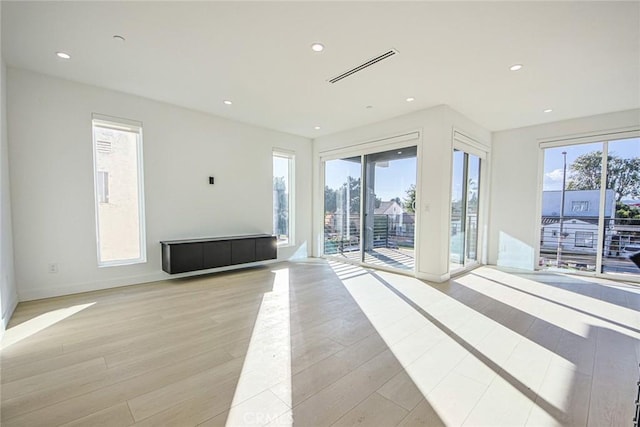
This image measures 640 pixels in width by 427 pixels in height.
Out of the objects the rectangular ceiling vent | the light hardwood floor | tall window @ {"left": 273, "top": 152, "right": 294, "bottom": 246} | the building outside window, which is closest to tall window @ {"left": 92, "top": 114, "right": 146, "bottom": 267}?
the light hardwood floor

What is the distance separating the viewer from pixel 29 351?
7.32 ft

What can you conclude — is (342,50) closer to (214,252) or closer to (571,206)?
(214,252)

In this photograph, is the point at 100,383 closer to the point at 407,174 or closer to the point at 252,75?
the point at 252,75

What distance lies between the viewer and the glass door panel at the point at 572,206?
4648 millimetres

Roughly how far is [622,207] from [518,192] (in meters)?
1.41

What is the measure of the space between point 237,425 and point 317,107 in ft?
13.3

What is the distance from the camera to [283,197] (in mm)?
5965

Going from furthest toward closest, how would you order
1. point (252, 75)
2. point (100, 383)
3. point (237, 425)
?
point (252, 75), point (100, 383), point (237, 425)

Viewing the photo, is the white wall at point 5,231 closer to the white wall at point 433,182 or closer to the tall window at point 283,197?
the tall window at point 283,197

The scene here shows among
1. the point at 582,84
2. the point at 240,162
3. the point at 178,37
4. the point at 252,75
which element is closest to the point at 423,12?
the point at 252,75

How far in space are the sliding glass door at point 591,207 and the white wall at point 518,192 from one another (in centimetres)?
18

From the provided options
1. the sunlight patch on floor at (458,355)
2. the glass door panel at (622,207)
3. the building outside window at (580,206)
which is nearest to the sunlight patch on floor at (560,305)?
the sunlight patch on floor at (458,355)

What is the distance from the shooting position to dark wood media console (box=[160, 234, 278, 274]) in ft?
13.4

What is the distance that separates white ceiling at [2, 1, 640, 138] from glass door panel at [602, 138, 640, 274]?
712 millimetres
